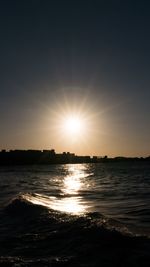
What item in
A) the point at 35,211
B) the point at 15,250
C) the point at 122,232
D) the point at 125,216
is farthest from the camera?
the point at 35,211

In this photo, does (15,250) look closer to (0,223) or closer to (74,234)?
(74,234)

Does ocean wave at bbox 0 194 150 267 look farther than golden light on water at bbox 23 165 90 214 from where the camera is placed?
No

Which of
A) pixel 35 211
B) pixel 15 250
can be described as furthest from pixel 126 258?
pixel 35 211

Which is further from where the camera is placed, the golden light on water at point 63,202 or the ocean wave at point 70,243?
the golden light on water at point 63,202

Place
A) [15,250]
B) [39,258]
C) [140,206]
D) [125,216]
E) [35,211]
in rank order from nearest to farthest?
1. [39,258]
2. [15,250]
3. [125,216]
4. [35,211]
5. [140,206]

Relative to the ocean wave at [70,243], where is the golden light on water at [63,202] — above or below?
above

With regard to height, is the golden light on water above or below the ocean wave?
above

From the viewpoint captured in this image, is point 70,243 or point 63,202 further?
point 63,202

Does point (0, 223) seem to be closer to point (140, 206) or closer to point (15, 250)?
point (15, 250)

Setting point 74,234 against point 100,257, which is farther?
point 74,234

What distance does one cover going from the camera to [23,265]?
10000 mm

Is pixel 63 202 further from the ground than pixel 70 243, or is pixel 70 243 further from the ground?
pixel 63 202

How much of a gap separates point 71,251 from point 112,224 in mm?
4082

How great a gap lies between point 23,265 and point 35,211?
1054 cm
